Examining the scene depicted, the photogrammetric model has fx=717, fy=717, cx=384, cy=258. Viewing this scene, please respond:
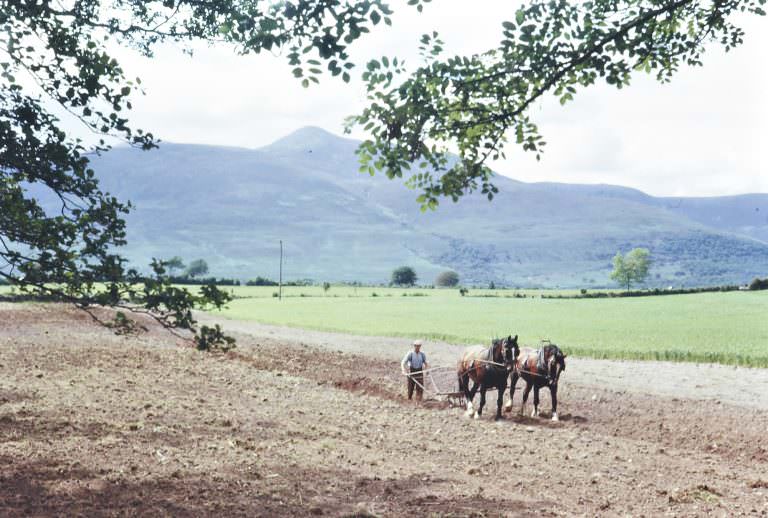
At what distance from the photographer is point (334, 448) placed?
48.9 ft

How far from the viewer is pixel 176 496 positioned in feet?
35.8

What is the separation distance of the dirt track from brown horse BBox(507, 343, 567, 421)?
812mm

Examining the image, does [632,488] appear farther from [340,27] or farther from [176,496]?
[340,27]

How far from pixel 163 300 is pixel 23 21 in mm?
5718

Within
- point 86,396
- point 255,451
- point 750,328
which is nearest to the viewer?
point 255,451

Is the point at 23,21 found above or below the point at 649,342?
above

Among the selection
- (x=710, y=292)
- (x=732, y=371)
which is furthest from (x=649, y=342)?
(x=710, y=292)

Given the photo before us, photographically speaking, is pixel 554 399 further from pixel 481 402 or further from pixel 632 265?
pixel 632 265

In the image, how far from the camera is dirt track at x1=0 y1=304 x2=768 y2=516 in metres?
11.2

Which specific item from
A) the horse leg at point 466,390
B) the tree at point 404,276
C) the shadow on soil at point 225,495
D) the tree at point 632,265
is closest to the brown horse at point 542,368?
the horse leg at point 466,390

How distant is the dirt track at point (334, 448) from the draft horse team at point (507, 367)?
3.07 ft

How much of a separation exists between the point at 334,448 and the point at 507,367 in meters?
6.20

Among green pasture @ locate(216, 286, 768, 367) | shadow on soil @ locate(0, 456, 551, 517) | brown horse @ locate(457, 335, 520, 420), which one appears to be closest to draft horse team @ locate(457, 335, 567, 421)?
brown horse @ locate(457, 335, 520, 420)

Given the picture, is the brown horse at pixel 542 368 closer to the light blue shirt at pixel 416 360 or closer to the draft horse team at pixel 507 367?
the draft horse team at pixel 507 367
